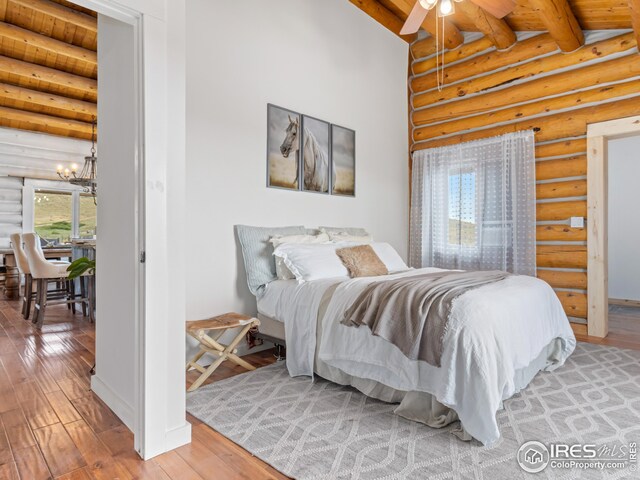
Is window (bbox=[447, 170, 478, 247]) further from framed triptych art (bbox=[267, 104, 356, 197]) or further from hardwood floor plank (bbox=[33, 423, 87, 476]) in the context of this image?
hardwood floor plank (bbox=[33, 423, 87, 476])

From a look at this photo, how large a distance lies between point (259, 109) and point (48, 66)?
412 centimetres

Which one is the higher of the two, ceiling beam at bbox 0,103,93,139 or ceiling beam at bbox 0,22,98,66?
ceiling beam at bbox 0,22,98,66

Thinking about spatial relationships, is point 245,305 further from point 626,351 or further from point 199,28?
point 626,351

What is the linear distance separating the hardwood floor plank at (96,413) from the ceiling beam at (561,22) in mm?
4579

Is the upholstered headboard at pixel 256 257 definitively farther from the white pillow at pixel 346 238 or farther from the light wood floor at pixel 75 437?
the white pillow at pixel 346 238

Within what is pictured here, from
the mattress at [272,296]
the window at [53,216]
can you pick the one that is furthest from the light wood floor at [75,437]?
the window at [53,216]

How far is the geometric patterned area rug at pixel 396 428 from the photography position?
1711 mm

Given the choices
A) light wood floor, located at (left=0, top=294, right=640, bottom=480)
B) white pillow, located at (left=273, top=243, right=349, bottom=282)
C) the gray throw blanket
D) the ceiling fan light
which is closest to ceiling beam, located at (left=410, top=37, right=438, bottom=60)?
the ceiling fan light

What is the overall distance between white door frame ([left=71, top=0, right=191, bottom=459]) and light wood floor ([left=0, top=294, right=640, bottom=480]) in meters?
0.14

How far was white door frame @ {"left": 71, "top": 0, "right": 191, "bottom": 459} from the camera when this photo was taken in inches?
71.5

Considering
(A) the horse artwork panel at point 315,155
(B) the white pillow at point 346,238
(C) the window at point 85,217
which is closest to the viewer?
(B) the white pillow at point 346,238

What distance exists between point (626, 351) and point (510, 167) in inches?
89.2

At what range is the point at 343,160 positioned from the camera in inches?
181

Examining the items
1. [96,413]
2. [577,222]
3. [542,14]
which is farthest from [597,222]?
[96,413]
